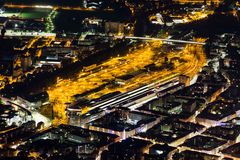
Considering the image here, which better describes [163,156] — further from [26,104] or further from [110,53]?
[110,53]

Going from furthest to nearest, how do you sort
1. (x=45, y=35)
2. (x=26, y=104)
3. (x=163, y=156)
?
1. (x=45, y=35)
2. (x=26, y=104)
3. (x=163, y=156)

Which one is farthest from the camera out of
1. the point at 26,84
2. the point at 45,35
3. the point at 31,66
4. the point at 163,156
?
the point at 45,35

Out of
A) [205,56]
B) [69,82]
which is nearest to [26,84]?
[69,82]

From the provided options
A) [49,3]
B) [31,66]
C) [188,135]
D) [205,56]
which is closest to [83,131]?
[188,135]

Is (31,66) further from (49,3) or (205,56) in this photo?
(49,3)

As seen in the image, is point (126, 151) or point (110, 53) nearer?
point (126, 151)

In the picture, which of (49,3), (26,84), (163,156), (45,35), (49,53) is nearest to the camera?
(163,156)

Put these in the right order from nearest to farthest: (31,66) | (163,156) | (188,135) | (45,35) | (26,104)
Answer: (163,156) → (188,135) → (26,104) → (31,66) → (45,35)

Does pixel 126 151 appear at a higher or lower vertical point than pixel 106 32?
lower

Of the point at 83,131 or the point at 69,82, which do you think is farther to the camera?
the point at 69,82
